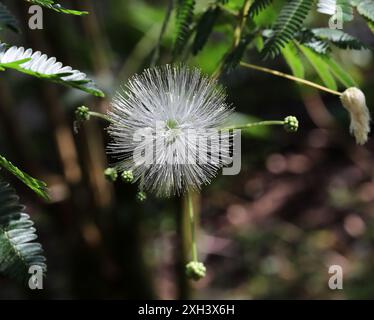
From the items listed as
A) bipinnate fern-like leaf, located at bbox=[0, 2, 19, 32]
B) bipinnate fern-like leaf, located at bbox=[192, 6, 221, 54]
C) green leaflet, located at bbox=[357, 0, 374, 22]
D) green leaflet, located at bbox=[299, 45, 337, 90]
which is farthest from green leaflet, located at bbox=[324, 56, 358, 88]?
bipinnate fern-like leaf, located at bbox=[0, 2, 19, 32]

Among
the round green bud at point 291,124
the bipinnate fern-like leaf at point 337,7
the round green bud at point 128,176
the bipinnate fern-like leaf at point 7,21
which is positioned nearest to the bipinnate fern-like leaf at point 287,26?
the bipinnate fern-like leaf at point 337,7

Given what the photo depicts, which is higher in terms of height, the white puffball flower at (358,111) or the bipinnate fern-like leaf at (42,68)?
the white puffball flower at (358,111)

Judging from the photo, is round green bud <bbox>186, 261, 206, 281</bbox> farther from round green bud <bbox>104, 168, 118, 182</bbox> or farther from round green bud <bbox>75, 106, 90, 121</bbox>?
round green bud <bbox>75, 106, 90, 121</bbox>

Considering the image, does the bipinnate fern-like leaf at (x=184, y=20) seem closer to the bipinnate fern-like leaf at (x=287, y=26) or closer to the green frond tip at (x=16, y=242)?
the bipinnate fern-like leaf at (x=287, y=26)

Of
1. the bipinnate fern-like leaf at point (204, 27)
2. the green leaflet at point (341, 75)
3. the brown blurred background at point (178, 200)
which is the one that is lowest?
the green leaflet at point (341, 75)

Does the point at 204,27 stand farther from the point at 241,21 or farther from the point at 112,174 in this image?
the point at 112,174
